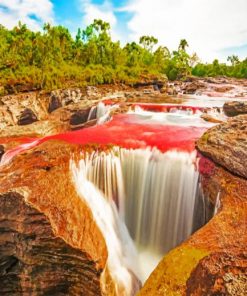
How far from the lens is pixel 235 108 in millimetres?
18875

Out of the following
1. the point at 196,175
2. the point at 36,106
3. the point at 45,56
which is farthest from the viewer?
the point at 45,56

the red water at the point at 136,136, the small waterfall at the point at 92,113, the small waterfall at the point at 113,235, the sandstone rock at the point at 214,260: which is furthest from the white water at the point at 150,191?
the small waterfall at the point at 92,113

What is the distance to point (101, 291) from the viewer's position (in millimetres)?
7316

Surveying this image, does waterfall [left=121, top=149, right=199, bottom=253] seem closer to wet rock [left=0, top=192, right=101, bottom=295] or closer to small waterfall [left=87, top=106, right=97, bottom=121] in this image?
wet rock [left=0, top=192, right=101, bottom=295]

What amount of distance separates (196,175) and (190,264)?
165 inches

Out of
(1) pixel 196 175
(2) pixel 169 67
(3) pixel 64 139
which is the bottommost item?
(2) pixel 169 67

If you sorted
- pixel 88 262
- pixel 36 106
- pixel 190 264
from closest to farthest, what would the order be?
1. pixel 190 264
2. pixel 88 262
3. pixel 36 106

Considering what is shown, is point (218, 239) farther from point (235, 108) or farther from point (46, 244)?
point (235, 108)

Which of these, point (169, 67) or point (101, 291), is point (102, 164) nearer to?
point (101, 291)

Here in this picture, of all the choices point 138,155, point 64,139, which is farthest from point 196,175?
point 64,139

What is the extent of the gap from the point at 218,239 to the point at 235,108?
14090 mm

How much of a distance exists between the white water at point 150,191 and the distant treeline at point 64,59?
26.1 meters

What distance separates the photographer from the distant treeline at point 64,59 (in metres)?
36.3

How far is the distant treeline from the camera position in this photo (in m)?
36.3
